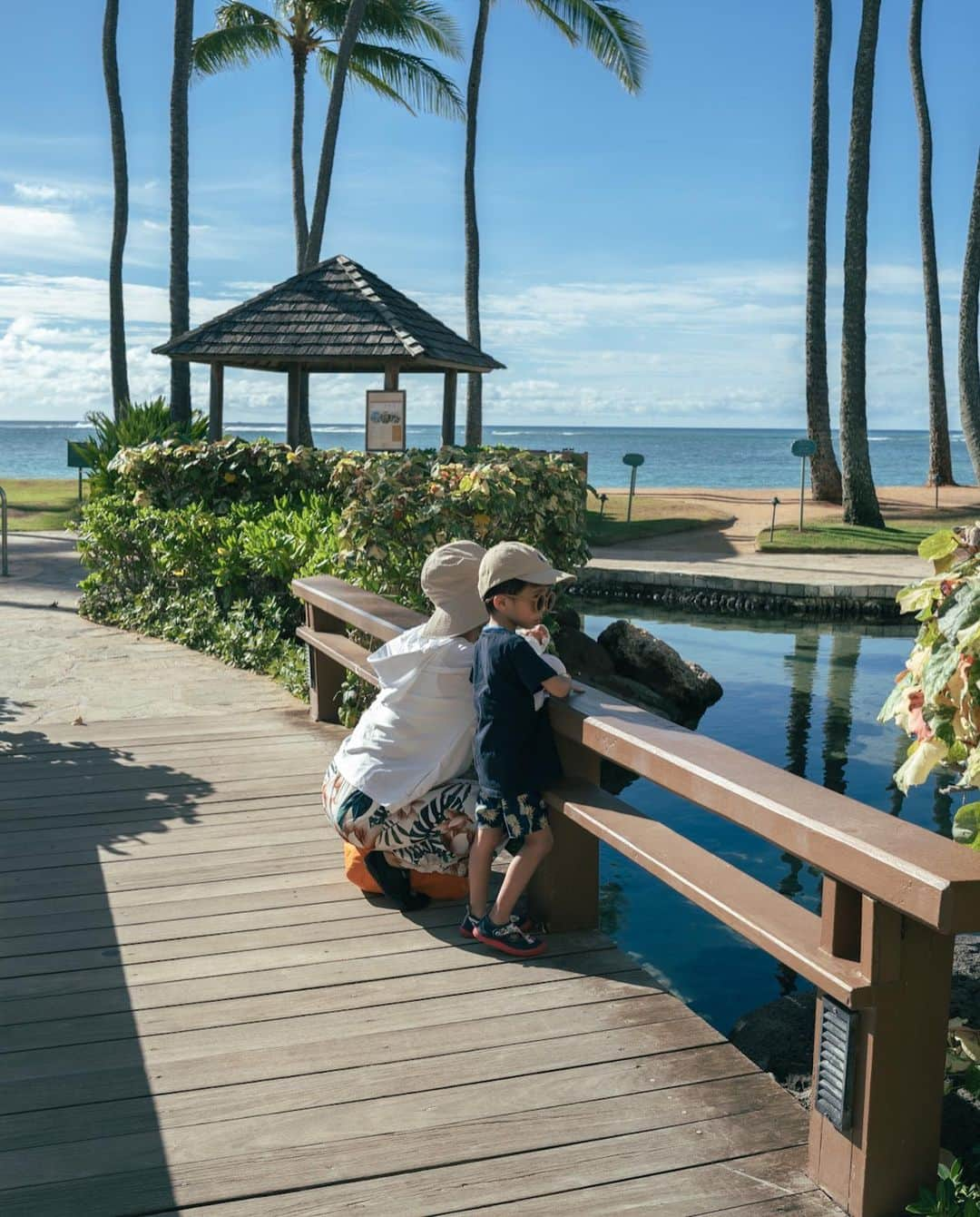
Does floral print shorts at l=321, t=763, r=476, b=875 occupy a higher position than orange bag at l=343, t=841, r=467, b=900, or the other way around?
floral print shorts at l=321, t=763, r=476, b=875

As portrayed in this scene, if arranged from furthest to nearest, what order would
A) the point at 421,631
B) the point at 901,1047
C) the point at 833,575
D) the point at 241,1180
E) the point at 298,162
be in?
the point at 298,162 → the point at 833,575 → the point at 421,631 → the point at 241,1180 → the point at 901,1047

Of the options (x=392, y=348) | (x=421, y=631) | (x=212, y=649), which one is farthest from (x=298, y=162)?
(x=421, y=631)

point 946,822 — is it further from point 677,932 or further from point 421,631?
point 421,631

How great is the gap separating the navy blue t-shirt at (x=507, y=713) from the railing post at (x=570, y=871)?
120 mm

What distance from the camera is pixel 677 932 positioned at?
6.25 metres

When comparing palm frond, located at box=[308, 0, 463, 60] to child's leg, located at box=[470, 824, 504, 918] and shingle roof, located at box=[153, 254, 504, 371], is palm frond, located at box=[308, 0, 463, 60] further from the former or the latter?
child's leg, located at box=[470, 824, 504, 918]

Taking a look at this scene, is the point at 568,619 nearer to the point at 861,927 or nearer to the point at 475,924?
the point at 475,924

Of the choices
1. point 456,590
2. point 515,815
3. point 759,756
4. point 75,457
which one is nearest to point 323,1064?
point 515,815

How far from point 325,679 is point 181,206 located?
52.4ft

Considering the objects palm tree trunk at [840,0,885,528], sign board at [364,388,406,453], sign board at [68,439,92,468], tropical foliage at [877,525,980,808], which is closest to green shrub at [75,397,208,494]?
sign board at [68,439,92,468]

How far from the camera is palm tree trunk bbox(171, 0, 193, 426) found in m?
19.4

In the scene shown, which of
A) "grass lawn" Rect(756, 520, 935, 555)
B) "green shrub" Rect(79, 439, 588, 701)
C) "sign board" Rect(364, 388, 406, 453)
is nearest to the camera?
"green shrub" Rect(79, 439, 588, 701)

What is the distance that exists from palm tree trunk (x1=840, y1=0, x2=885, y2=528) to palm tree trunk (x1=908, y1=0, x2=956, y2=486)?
6875 millimetres

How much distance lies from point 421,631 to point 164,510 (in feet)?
24.4
